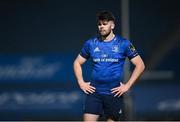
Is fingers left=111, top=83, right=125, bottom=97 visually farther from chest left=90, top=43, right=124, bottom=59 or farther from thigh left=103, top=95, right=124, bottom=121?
chest left=90, top=43, right=124, bottom=59

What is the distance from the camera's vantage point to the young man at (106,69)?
6.71 meters

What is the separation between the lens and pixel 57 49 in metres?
10.3

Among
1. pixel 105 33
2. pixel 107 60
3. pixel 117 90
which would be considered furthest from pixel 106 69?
pixel 105 33

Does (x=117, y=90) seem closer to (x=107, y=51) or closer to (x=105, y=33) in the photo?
(x=107, y=51)

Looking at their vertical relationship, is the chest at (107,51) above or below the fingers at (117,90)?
above

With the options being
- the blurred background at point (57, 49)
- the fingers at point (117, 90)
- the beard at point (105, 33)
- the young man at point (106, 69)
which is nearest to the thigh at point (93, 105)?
the young man at point (106, 69)

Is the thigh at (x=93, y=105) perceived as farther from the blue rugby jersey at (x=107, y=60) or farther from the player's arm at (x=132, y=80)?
the player's arm at (x=132, y=80)

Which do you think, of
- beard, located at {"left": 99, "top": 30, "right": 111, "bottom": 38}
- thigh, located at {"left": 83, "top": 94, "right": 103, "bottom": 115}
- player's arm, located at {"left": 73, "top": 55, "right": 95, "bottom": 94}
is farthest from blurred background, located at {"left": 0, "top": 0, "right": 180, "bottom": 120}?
beard, located at {"left": 99, "top": 30, "right": 111, "bottom": 38}

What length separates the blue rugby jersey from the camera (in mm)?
6719

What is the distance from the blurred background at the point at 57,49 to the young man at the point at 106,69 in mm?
3420

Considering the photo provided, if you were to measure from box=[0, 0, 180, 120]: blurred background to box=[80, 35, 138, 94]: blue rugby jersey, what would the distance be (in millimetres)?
3446

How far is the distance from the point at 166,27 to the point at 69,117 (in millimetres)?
2030

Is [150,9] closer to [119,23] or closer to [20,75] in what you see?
[119,23]

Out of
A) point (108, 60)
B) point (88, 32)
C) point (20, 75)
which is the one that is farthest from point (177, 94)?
point (108, 60)
